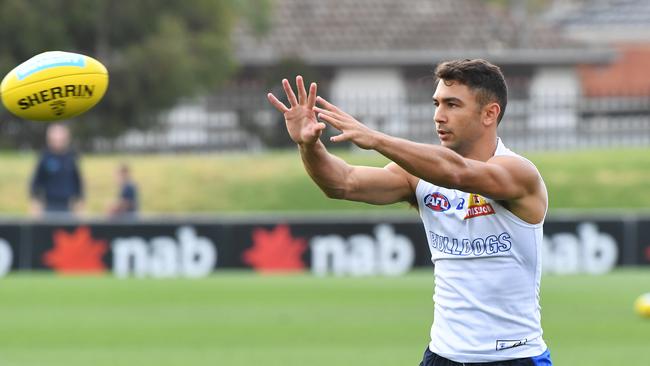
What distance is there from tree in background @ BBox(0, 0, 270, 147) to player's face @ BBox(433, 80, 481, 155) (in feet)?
83.5

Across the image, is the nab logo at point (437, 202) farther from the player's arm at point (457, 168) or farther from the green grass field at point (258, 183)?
the green grass field at point (258, 183)

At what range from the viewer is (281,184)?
27906mm

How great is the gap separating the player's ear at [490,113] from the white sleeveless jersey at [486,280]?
339 mm

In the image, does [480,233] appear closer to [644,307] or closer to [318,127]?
[318,127]

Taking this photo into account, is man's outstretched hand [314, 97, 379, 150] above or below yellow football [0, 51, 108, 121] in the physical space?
below

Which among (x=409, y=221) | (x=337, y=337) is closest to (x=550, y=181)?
(x=409, y=221)

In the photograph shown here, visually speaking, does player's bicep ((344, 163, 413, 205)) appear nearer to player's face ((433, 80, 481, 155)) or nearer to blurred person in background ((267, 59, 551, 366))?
blurred person in background ((267, 59, 551, 366))

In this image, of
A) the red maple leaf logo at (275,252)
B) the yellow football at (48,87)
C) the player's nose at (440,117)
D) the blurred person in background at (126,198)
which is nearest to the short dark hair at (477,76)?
the player's nose at (440,117)

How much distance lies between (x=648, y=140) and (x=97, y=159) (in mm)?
11801

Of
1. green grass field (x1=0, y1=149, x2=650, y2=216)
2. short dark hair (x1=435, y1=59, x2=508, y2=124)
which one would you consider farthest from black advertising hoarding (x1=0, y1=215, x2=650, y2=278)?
short dark hair (x1=435, y1=59, x2=508, y2=124)

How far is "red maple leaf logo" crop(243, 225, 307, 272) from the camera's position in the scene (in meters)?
21.0

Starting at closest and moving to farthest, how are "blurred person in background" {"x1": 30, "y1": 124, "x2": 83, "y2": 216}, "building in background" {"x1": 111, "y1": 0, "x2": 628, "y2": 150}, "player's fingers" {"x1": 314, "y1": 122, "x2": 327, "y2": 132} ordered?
1. "player's fingers" {"x1": 314, "y1": 122, "x2": 327, "y2": 132}
2. "blurred person in background" {"x1": 30, "y1": 124, "x2": 83, "y2": 216}
3. "building in background" {"x1": 111, "y1": 0, "x2": 628, "y2": 150}

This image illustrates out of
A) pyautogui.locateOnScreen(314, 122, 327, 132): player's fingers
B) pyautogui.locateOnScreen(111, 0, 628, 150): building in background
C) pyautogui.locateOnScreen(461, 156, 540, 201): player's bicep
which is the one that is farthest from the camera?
pyautogui.locateOnScreen(111, 0, 628, 150): building in background

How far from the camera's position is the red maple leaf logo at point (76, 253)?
2080 centimetres
